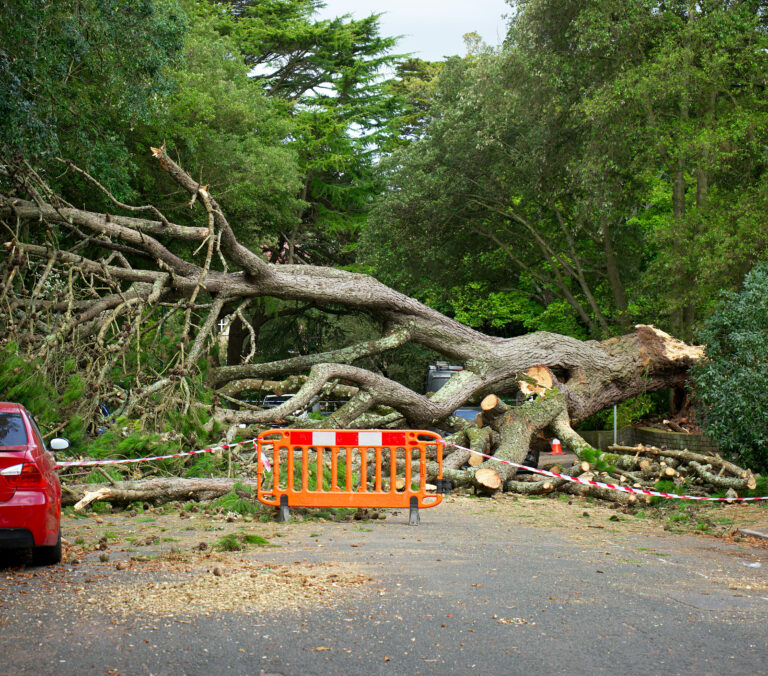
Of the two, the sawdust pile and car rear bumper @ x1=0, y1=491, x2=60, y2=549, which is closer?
the sawdust pile

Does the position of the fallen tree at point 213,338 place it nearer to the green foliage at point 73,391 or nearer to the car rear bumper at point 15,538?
the green foliage at point 73,391

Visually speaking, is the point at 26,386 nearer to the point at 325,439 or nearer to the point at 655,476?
the point at 325,439

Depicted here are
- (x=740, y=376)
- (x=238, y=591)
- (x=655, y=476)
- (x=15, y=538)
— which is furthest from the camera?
(x=655, y=476)

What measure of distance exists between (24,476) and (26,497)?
157 millimetres

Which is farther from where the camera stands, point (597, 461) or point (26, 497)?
point (597, 461)

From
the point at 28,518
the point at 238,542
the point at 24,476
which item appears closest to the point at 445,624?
the point at 28,518

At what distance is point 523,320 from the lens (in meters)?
34.5

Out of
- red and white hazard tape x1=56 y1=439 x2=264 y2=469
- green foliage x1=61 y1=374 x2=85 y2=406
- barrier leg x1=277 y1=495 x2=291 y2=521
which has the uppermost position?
green foliage x1=61 y1=374 x2=85 y2=406

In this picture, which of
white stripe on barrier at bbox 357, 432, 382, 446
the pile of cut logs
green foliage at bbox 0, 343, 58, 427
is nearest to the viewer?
white stripe on barrier at bbox 357, 432, 382, 446

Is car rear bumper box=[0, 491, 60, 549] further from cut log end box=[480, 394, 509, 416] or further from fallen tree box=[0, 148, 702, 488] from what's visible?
cut log end box=[480, 394, 509, 416]

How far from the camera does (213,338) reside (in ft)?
44.2

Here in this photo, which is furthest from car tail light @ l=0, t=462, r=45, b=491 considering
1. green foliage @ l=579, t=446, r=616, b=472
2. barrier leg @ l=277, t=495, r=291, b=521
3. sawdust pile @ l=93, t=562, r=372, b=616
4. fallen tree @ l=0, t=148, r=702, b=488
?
green foliage @ l=579, t=446, r=616, b=472

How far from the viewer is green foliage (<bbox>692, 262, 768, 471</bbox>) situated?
13.4 m

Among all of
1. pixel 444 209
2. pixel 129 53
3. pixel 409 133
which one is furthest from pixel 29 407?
pixel 409 133
